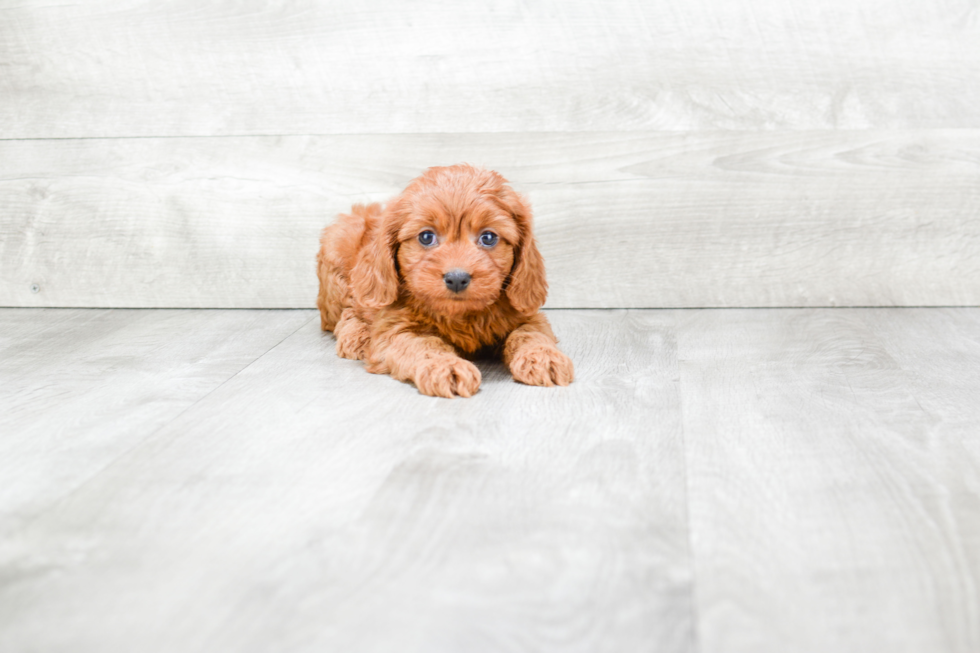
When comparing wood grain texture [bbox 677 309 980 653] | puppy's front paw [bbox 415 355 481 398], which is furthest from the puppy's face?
wood grain texture [bbox 677 309 980 653]

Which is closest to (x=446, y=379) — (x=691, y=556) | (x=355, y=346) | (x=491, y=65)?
(x=355, y=346)

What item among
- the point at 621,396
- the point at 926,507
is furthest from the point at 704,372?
the point at 926,507

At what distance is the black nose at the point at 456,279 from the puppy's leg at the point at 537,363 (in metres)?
0.24

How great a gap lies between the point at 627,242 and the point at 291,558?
1891mm

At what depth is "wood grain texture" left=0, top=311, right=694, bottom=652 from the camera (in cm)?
103

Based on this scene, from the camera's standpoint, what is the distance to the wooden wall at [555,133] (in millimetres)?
2689

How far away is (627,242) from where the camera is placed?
281 centimetres

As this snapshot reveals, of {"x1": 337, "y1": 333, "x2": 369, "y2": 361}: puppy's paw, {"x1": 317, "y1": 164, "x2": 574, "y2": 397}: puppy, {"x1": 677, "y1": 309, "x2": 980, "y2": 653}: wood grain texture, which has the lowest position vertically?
{"x1": 677, "y1": 309, "x2": 980, "y2": 653}: wood grain texture

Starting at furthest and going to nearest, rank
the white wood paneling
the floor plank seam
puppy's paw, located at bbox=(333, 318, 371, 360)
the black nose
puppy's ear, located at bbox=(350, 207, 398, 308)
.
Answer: the white wood paneling → puppy's paw, located at bbox=(333, 318, 371, 360) → puppy's ear, located at bbox=(350, 207, 398, 308) → the black nose → the floor plank seam

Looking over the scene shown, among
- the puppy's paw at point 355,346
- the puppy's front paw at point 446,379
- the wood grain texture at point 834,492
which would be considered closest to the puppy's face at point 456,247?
the puppy's front paw at point 446,379

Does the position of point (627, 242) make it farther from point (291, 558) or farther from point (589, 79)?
point (291, 558)

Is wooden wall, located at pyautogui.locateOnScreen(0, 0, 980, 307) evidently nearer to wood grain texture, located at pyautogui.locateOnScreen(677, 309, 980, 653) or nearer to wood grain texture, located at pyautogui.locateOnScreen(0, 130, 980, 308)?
wood grain texture, located at pyautogui.locateOnScreen(0, 130, 980, 308)

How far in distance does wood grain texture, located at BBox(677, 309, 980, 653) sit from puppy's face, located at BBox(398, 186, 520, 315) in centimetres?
54

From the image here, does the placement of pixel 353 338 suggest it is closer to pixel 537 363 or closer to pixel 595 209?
pixel 537 363
